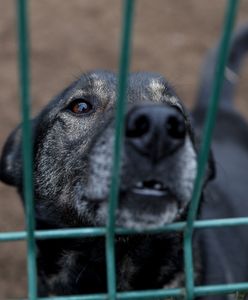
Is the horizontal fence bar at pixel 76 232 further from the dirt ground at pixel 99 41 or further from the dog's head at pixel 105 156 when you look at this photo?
the dirt ground at pixel 99 41

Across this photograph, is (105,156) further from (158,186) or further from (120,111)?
(120,111)

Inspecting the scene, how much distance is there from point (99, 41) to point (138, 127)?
4.66m

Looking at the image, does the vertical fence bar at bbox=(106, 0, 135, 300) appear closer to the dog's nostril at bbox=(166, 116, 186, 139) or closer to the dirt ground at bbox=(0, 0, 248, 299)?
the dog's nostril at bbox=(166, 116, 186, 139)

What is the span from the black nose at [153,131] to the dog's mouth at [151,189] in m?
0.10

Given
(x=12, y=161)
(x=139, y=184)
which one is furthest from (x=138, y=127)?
(x=12, y=161)

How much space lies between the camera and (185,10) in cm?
677

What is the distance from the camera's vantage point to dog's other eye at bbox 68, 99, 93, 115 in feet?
8.71

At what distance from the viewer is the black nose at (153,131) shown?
1721mm

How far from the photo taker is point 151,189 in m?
1.81

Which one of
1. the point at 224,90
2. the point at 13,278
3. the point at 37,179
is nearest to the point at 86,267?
the point at 37,179

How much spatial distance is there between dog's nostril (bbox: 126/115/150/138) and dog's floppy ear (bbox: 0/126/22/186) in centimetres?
143

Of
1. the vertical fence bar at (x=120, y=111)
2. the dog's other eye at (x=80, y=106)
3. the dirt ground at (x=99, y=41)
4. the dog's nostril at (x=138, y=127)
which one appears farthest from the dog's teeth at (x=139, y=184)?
the dirt ground at (x=99, y=41)

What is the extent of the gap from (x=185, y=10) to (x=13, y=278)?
13.4ft

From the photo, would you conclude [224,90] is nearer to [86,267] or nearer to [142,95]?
[142,95]
